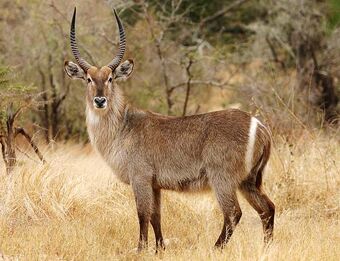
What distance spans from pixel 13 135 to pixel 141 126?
193 cm

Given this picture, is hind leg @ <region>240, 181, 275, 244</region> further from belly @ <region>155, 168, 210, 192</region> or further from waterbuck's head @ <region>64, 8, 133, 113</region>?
waterbuck's head @ <region>64, 8, 133, 113</region>

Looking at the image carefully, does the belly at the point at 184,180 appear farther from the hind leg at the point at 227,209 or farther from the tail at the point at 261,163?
the tail at the point at 261,163

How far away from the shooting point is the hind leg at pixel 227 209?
6145 mm

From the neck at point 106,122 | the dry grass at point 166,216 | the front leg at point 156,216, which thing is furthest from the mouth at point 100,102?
the dry grass at point 166,216

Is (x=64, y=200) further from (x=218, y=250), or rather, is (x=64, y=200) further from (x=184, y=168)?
(x=218, y=250)

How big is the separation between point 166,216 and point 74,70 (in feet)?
5.42

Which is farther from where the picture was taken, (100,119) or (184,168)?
A: (100,119)

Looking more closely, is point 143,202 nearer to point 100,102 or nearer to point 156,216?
point 156,216

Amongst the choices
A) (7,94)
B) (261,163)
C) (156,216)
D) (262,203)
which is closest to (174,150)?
(156,216)

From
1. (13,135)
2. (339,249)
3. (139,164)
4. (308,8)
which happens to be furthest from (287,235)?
(308,8)

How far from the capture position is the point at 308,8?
13.1 meters

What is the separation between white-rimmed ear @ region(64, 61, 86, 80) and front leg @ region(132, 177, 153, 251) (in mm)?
1170

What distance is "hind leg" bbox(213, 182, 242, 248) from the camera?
614 cm

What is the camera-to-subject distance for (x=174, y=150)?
6.43 m
